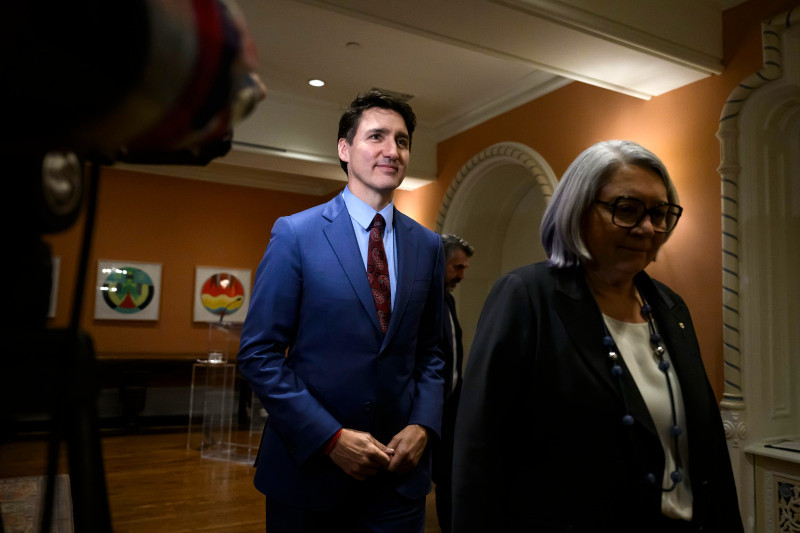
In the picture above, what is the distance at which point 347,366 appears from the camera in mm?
1366

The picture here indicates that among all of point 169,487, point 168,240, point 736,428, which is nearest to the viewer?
point 736,428

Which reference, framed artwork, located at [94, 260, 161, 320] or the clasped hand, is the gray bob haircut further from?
framed artwork, located at [94, 260, 161, 320]

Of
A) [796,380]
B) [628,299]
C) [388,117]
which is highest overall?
[388,117]

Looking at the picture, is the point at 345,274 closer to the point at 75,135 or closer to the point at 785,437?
the point at 75,135

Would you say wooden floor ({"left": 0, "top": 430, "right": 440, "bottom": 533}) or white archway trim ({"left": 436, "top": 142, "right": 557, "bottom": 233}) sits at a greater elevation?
white archway trim ({"left": 436, "top": 142, "right": 557, "bottom": 233})

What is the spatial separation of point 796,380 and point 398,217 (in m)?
2.82

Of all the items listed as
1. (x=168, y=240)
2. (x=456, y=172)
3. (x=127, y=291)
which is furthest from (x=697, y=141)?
(x=127, y=291)

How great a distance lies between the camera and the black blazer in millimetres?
1075

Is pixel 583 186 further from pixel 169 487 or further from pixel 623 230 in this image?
pixel 169 487

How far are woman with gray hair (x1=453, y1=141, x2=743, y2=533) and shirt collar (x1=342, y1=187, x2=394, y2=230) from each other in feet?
1.45

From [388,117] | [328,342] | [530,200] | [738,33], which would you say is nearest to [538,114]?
[530,200]

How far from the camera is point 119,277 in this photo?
22.5 feet

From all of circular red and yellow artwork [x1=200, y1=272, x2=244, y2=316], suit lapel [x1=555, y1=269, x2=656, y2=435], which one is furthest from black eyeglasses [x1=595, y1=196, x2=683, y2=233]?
circular red and yellow artwork [x1=200, y1=272, x2=244, y2=316]

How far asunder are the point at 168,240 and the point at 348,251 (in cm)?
634
